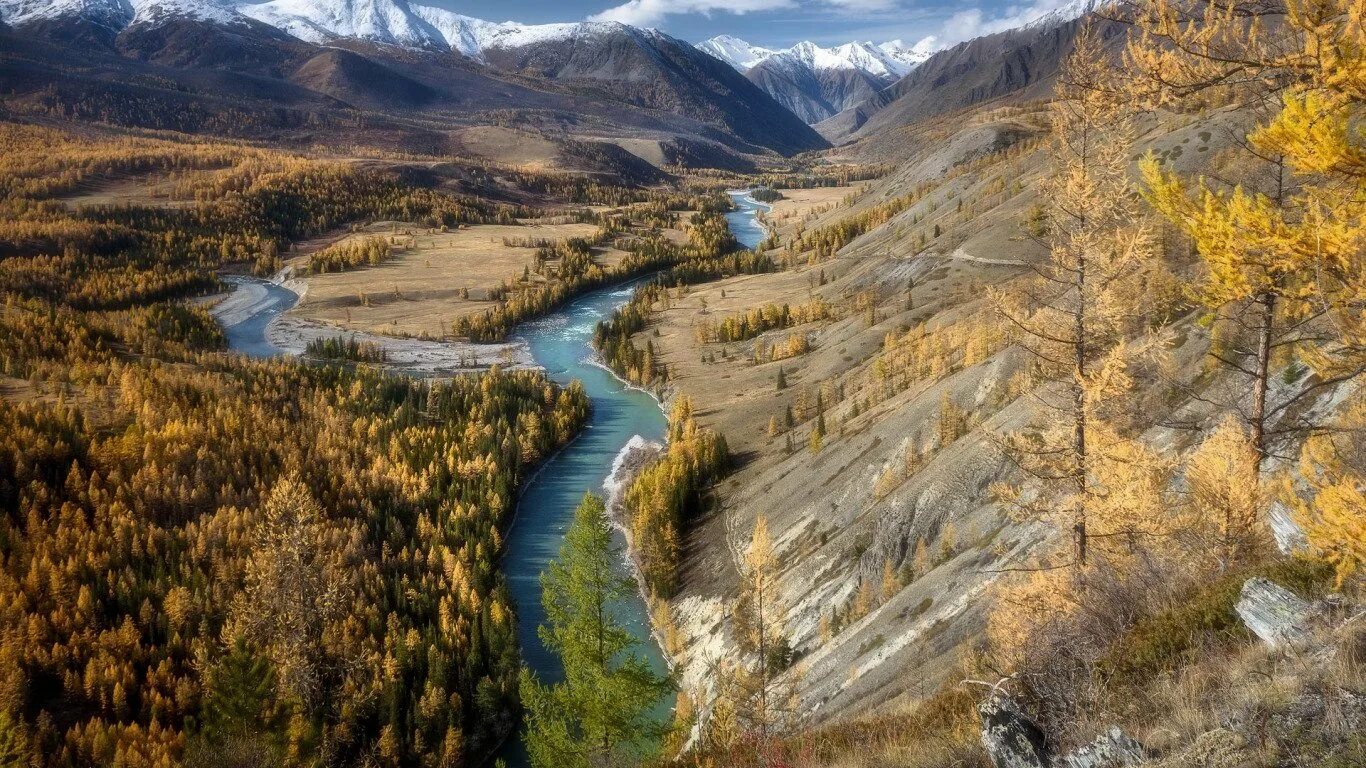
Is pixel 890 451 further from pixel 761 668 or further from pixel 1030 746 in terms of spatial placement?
pixel 1030 746

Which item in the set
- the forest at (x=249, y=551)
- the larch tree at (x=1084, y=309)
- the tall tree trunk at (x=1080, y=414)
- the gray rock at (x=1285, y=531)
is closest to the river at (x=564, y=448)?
the forest at (x=249, y=551)

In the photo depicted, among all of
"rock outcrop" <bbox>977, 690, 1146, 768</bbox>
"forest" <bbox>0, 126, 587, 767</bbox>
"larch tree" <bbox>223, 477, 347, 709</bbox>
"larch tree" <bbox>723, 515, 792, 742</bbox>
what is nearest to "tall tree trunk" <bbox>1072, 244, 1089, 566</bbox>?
"rock outcrop" <bbox>977, 690, 1146, 768</bbox>

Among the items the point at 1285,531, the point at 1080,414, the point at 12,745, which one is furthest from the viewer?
the point at 12,745

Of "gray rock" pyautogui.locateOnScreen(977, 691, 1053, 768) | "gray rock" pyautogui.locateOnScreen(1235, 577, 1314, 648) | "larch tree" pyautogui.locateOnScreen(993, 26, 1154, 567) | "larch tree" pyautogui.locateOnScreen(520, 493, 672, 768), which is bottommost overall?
"larch tree" pyautogui.locateOnScreen(520, 493, 672, 768)

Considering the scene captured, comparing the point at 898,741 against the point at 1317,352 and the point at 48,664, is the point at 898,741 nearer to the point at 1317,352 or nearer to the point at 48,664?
the point at 1317,352

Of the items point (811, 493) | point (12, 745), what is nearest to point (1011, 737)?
point (12, 745)

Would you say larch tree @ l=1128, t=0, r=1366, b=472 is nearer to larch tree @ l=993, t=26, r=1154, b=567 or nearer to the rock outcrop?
larch tree @ l=993, t=26, r=1154, b=567

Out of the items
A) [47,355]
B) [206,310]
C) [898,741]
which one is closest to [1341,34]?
[898,741]
